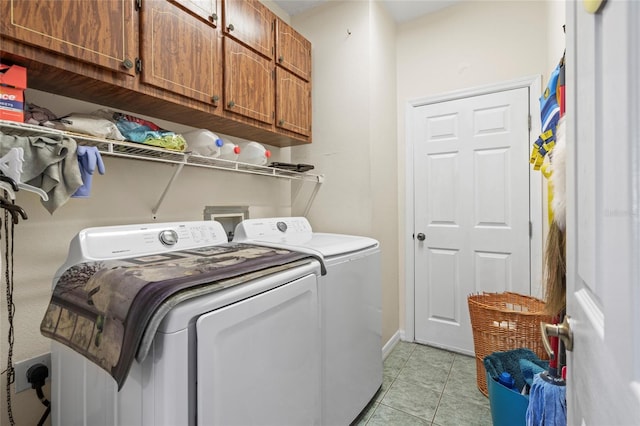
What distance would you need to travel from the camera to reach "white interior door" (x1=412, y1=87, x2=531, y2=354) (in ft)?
7.62

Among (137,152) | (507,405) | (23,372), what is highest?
(137,152)

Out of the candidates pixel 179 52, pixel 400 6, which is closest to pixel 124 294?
pixel 179 52

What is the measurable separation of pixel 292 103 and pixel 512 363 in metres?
2.12

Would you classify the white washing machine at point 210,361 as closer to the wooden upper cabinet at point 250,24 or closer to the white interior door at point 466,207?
the wooden upper cabinet at point 250,24

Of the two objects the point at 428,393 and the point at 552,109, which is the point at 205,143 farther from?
the point at 428,393

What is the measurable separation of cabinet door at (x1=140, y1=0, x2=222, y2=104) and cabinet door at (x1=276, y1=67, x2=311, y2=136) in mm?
517

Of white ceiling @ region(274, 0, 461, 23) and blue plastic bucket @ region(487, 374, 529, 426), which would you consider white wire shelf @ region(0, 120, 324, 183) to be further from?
blue plastic bucket @ region(487, 374, 529, 426)

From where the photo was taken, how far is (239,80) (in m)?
1.77

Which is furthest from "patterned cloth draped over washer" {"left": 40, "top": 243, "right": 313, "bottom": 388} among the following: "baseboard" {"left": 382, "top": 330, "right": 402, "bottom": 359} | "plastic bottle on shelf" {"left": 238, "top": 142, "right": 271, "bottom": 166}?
"baseboard" {"left": 382, "top": 330, "right": 402, "bottom": 359}

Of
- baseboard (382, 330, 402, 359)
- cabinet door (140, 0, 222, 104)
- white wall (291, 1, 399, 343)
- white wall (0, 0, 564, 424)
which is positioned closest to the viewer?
cabinet door (140, 0, 222, 104)

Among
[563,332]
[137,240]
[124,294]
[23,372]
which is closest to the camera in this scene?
[563,332]

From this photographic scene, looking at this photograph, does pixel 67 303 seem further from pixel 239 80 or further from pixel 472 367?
pixel 472 367

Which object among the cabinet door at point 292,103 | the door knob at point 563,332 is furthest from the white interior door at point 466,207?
the door knob at point 563,332

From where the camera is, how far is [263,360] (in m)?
1.05
